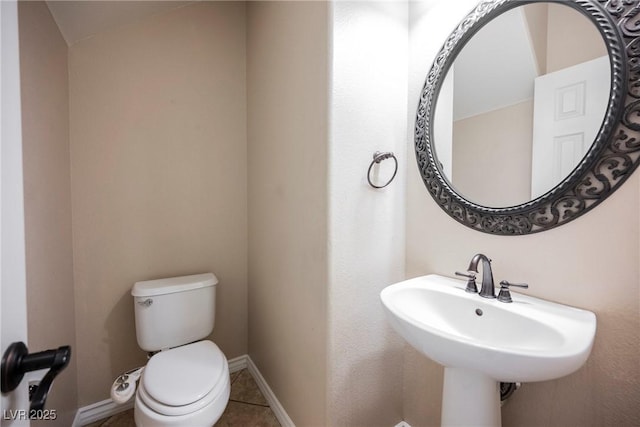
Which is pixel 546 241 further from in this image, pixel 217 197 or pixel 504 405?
pixel 217 197

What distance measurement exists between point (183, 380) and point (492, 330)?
1241mm

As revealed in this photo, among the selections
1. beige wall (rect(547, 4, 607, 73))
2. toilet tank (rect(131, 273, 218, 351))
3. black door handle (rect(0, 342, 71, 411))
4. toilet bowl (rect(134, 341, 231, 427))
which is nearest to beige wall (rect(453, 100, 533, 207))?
beige wall (rect(547, 4, 607, 73))

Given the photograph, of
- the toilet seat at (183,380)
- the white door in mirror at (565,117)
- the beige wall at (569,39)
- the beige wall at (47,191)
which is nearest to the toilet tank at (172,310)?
the toilet seat at (183,380)

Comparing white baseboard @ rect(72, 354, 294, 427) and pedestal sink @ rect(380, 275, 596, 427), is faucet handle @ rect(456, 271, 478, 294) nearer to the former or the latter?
pedestal sink @ rect(380, 275, 596, 427)

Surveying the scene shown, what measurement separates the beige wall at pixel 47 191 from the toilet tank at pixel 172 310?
30 centimetres

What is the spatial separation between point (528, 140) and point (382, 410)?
132cm

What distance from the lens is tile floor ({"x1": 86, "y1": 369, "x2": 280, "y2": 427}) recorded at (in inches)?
56.3

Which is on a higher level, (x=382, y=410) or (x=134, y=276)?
(x=134, y=276)

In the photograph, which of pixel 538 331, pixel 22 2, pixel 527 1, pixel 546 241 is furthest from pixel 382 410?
pixel 22 2

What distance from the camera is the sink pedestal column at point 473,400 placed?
821 mm

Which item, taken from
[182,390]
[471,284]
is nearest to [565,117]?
[471,284]

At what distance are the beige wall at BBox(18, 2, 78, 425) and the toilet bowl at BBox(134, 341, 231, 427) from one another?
0.33m

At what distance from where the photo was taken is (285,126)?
1363 mm

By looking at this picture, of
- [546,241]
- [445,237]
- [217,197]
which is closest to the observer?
[546,241]
